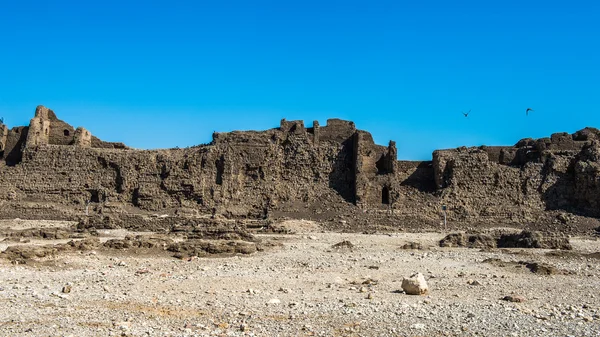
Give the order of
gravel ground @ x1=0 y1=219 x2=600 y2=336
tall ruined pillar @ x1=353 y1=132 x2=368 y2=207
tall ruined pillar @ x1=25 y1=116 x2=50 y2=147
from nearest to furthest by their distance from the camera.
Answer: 1. gravel ground @ x1=0 y1=219 x2=600 y2=336
2. tall ruined pillar @ x1=353 y1=132 x2=368 y2=207
3. tall ruined pillar @ x1=25 y1=116 x2=50 y2=147

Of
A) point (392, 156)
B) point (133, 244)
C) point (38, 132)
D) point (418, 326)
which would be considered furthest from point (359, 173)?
point (418, 326)

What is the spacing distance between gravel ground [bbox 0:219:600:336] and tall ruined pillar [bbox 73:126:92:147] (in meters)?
26.0

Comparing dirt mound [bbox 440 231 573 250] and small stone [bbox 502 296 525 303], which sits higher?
dirt mound [bbox 440 231 573 250]

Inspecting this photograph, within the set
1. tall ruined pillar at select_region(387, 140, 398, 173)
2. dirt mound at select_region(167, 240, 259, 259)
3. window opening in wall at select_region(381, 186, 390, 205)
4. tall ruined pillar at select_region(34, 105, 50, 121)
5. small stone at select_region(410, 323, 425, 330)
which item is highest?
tall ruined pillar at select_region(34, 105, 50, 121)

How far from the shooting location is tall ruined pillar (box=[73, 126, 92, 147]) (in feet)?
136

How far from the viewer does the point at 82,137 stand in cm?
4159

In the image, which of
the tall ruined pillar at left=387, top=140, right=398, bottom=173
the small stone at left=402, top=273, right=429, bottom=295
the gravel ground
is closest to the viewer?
the gravel ground

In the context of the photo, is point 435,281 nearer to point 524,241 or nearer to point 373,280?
point 373,280

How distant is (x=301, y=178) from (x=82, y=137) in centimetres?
1734

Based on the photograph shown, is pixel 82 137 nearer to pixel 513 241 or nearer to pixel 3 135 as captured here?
pixel 3 135

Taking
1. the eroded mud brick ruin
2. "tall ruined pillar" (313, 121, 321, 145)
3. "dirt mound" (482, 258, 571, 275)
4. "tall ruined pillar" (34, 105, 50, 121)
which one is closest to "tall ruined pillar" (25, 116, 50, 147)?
the eroded mud brick ruin

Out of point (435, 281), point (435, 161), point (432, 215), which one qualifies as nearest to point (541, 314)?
point (435, 281)

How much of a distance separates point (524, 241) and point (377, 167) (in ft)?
57.6

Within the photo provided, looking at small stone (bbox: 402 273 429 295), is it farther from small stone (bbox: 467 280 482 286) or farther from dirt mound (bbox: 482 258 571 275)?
dirt mound (bbox: 482 258 571 275)
